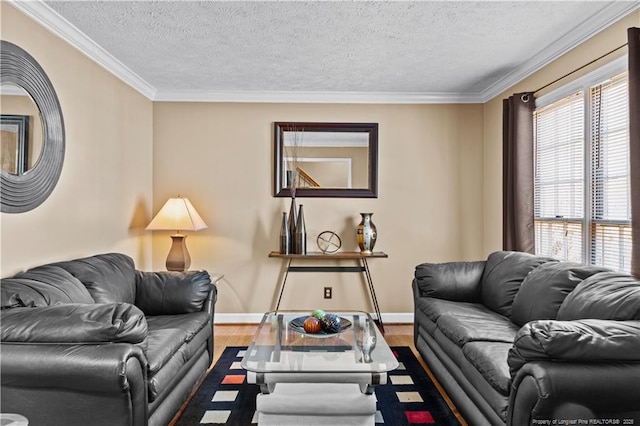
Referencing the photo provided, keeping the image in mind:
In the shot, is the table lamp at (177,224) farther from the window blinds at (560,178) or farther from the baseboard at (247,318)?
the window blinds at (560,178)

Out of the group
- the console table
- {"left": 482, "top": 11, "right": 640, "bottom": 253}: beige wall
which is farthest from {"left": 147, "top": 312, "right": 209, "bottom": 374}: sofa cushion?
{"left": 482, "top": 11, "right": 640, "bottom": 253}: beige wall

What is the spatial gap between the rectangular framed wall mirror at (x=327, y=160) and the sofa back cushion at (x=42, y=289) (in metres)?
2.49

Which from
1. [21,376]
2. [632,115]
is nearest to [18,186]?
[21,376]

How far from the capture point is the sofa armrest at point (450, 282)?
3.55 m

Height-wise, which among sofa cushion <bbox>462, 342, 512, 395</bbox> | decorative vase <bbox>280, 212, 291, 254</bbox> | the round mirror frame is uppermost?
the round mirror frame

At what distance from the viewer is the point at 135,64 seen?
3801 millimetres

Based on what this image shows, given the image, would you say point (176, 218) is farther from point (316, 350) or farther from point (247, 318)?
point (316, 350)

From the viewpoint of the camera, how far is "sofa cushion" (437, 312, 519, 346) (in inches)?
98.2

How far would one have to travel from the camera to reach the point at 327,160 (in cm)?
475

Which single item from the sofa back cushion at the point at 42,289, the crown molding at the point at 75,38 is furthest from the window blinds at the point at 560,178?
the crown molding at the point at 75,38

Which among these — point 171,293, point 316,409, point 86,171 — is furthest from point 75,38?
point 316,409

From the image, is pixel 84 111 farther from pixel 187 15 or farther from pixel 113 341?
pixel 113 341

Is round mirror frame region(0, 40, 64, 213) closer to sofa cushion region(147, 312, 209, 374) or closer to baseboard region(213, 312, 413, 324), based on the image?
sofa cushion region(147, 312, 209, 374)

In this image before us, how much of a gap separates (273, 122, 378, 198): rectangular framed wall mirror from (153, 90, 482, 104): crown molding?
0.26 meters
